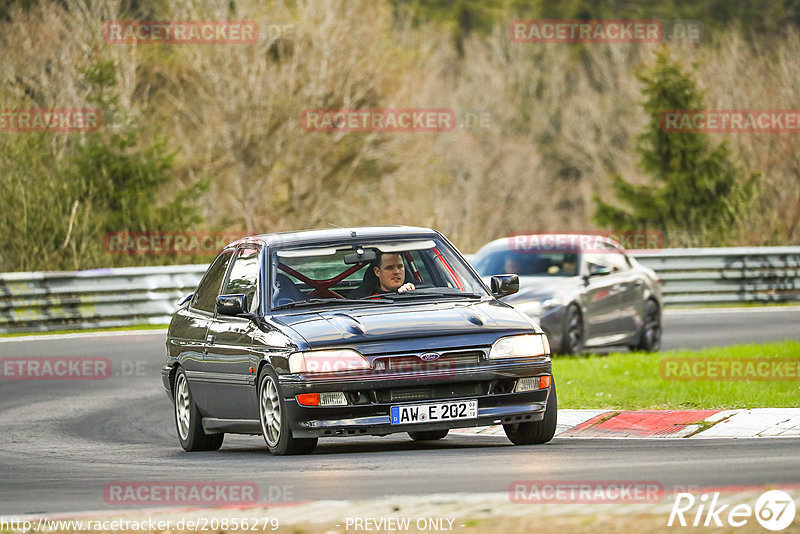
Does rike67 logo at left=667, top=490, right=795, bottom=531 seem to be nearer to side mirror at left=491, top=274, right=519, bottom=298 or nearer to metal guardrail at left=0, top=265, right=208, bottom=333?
side mirror at left=491, top=274, right=519, bottom=298

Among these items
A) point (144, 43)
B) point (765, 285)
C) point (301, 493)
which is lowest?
point (765, 285)

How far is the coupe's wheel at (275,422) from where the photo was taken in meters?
10.2

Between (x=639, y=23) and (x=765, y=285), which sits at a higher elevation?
(x=639, y=23)

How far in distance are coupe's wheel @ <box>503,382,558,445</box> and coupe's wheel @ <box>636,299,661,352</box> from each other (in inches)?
384

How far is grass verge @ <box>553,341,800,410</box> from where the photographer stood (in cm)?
1320

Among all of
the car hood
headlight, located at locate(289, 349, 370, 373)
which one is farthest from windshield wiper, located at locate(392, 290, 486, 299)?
headlight, located at locate(289, 349, 370, 373)

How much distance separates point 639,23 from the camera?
73188mm

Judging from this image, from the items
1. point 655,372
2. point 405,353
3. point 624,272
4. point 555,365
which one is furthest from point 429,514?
point 624,272

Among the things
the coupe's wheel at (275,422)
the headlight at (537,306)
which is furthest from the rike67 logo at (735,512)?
the headlight at (537,306)

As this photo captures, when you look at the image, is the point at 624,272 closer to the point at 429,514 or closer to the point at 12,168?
the point at 12,168

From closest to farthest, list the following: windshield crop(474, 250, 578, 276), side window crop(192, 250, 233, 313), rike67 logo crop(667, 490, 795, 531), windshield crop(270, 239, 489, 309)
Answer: rike67 logo crop(667, 490, 795, 531) → windshield crop(270, 239, 489, 309) → side window crop(192, 250, 233, 313) → windshield crop(474, 250, 578, 276)

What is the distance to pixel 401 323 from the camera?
10164mm

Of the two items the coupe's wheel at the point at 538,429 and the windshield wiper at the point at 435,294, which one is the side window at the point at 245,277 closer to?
the windshield wiper at the point at 435,294

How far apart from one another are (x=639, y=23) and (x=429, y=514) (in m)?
68.1
